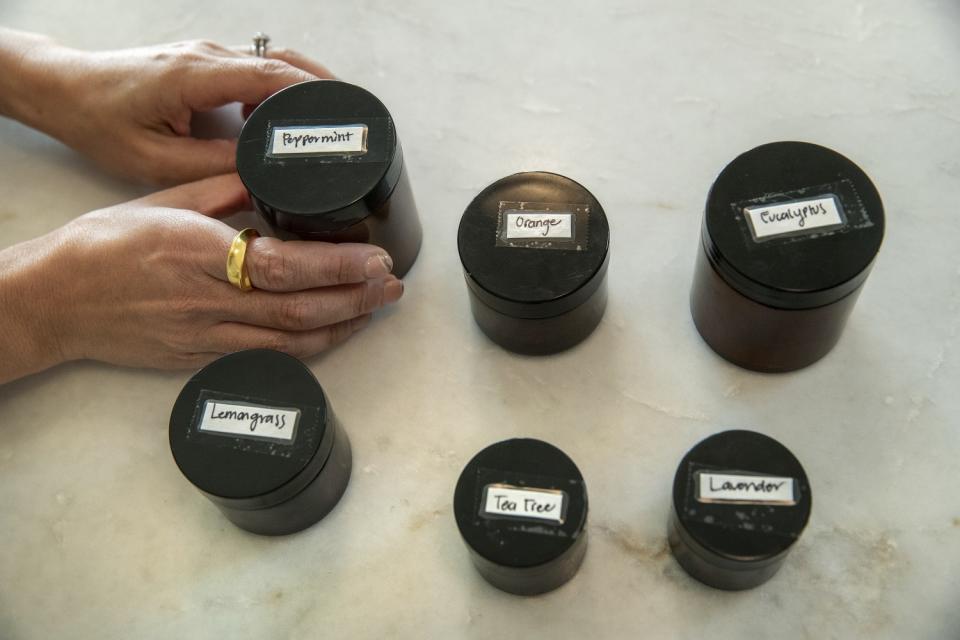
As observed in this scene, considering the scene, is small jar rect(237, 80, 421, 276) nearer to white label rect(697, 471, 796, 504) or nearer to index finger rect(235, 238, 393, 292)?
index finger rect(235, 238, 393, 292)

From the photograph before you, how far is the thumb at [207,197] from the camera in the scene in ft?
3.76

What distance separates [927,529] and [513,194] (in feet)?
1.95

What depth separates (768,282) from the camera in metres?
0.91

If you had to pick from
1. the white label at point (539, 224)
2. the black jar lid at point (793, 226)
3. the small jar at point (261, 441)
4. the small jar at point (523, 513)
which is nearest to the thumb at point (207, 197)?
the small jar at point (261, 441)

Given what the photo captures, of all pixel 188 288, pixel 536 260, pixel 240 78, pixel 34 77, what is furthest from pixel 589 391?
pixel 34 77

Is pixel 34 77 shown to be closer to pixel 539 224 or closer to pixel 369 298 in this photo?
pixel 369 298

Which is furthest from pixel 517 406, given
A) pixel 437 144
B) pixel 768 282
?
pixel 437 144

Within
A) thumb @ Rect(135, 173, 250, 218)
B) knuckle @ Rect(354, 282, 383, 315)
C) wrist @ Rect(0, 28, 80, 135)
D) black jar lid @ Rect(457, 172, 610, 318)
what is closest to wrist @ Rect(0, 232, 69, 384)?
thumb @ Rect(135, 173, 250, 218)

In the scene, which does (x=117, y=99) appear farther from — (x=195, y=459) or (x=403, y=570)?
(x=403, y=570)

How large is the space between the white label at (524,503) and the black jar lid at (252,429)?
202 mm

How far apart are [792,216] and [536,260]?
28 cm

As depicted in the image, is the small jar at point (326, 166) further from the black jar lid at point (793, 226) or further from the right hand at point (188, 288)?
the black jar lid at point (793, 226)

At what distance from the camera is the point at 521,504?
0.88 meters

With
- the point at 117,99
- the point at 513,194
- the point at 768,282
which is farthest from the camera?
the point at 117,99
